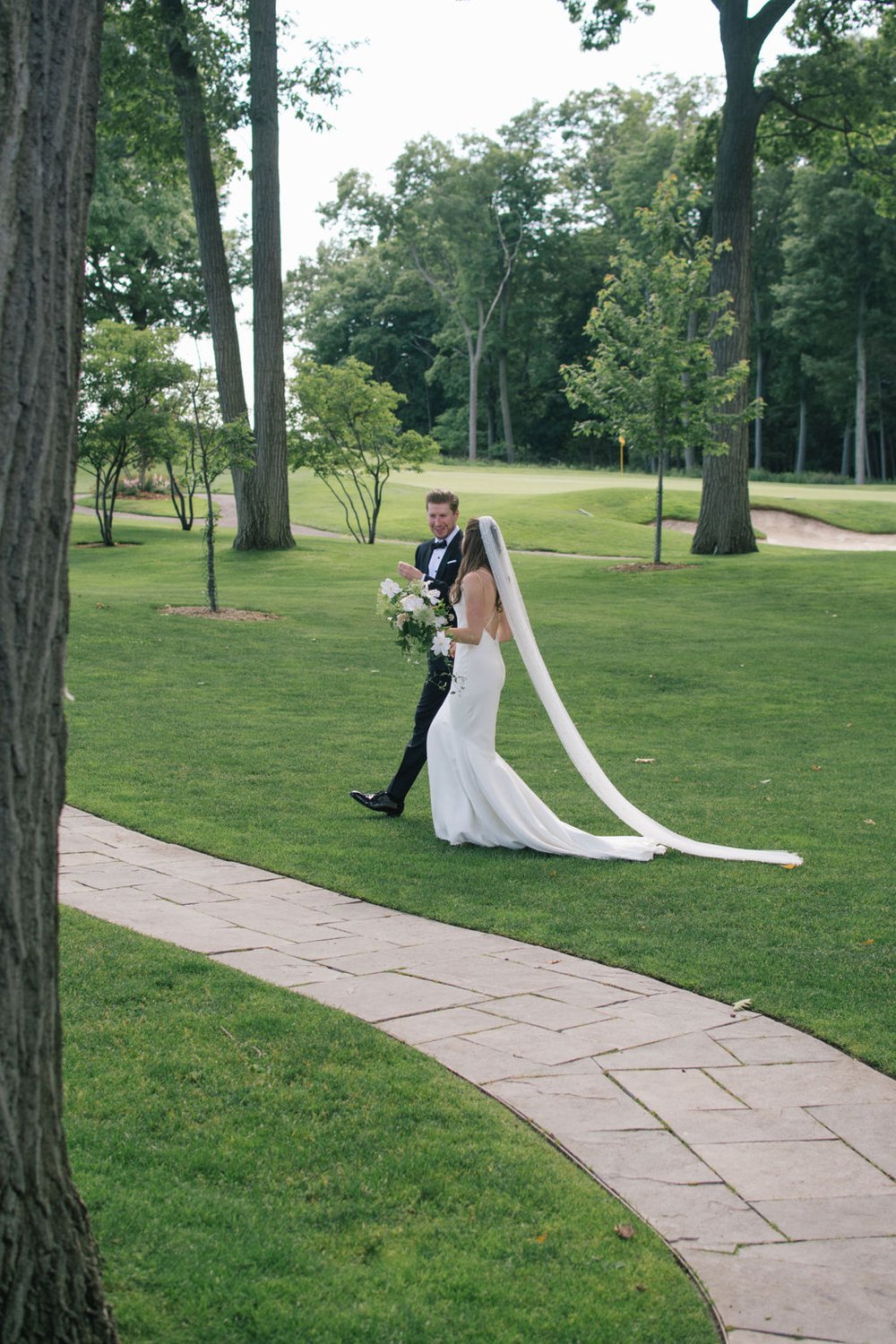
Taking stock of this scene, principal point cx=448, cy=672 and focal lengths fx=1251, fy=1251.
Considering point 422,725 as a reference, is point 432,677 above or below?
above

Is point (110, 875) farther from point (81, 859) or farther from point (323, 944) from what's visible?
point (323, 944)

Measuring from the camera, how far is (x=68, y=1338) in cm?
274

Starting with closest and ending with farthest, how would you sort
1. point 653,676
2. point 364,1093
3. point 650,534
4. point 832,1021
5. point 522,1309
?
1. point 522,1309
2. point 364,1093
3. point 832,1021
4. point 653,676
5. point 650,534

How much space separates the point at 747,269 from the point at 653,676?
1594cm

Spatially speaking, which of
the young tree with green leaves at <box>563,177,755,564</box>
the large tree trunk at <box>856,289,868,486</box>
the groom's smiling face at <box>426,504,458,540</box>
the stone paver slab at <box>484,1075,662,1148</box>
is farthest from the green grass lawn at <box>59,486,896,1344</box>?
the large tree trunk at <box>856,289,868,486</box>

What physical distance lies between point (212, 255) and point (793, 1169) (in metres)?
26.8

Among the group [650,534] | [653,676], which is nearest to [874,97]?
[650,534]

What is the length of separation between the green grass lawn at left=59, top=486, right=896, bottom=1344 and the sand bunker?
13.8 meters

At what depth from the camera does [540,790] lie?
10.2m

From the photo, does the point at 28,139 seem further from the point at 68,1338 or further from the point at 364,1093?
the point at 364,1093

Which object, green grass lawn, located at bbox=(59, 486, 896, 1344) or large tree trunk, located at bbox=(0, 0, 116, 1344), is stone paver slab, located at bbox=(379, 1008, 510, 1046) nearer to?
green grass lawn, located at bbox=(59, 486, 896, 1344)

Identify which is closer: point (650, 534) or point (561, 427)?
point (650, 534)

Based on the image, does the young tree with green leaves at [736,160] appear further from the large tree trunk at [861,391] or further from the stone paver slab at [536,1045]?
the large tree trunk at [861,391]

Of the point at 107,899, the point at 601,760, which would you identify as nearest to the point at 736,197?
the point at 601,760
